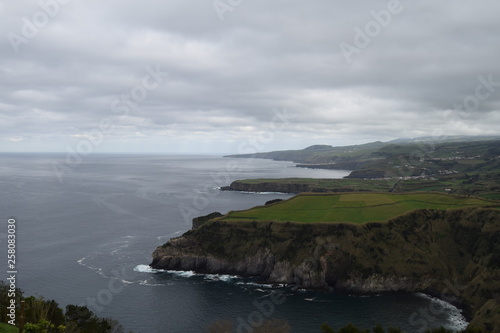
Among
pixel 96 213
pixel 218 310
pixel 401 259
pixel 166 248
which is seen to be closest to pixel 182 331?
pixel 218 310

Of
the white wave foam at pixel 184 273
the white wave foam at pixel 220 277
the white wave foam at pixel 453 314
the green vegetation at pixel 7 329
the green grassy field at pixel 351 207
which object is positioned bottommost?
the white wave foam at pixel 453 314

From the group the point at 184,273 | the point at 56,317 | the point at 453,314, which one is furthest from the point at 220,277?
the point at 453,314

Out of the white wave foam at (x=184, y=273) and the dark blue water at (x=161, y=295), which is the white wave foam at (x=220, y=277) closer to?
the dark blue water at (x=161, y=295)

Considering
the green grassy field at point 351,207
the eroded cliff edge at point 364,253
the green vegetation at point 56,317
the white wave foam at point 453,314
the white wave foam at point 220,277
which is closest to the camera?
the green vegetation at point 56,317

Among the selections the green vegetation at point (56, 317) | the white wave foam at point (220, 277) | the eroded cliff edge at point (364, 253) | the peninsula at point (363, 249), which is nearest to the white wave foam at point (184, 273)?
the eroded cliff edge at point (364, 253)

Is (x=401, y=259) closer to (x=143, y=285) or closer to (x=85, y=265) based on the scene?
(x=143, y=285)

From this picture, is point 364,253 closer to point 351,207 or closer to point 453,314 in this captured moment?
point 453,314
